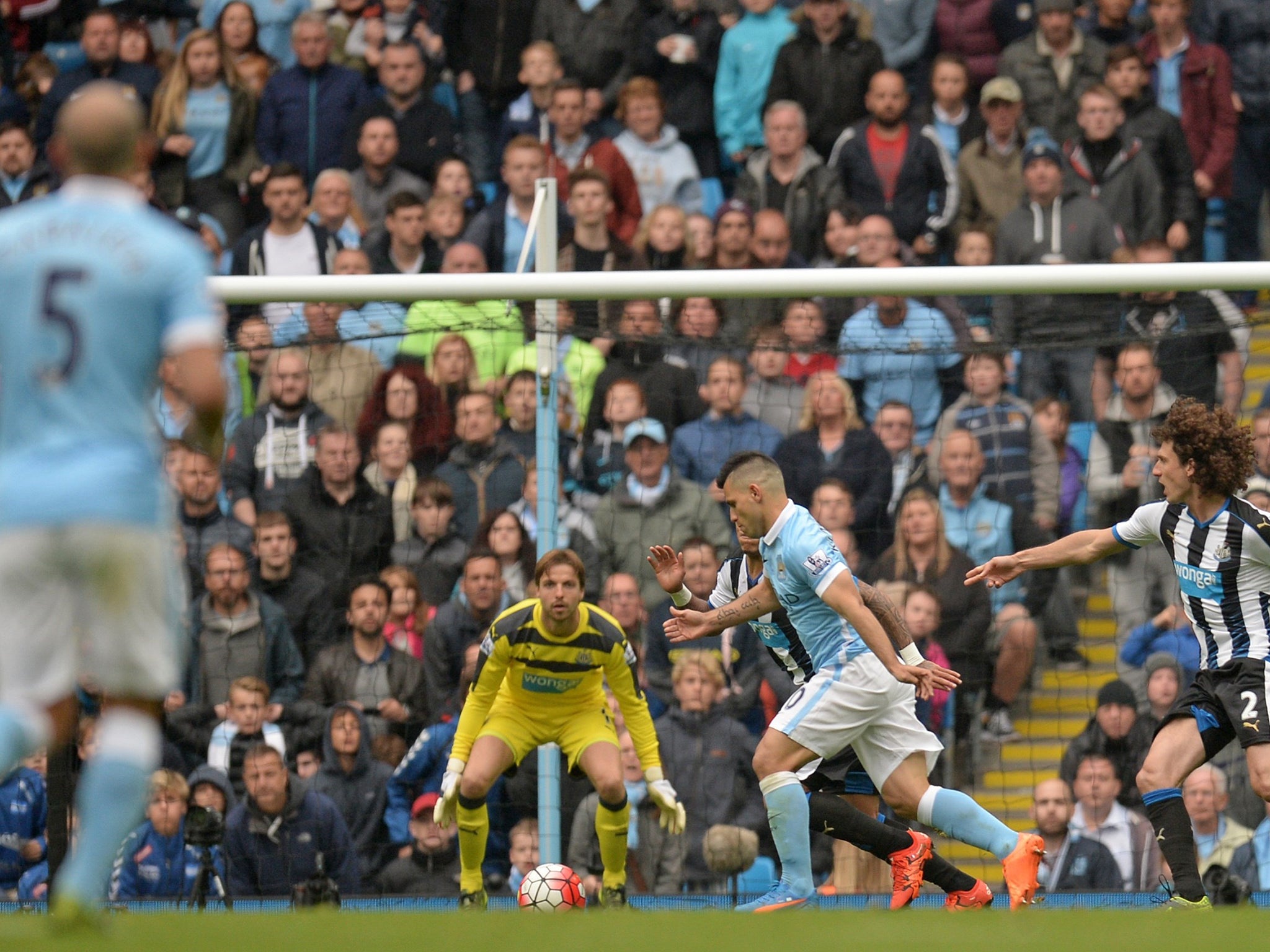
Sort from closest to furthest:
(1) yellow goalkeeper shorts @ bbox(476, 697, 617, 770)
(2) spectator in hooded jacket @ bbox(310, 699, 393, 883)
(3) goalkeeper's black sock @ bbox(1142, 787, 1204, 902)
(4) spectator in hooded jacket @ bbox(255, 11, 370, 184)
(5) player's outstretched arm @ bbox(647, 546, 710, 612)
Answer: (3) goalkeeper's black sock @ bbox(1142, 787, 1204, 902)
(5) player's outstretched arm @ bbox(647, 546, 710, 612)
(1) yellow goalkeeper shorts @ bbox(476, 697, 617, 770)
(2) spectator in hooded jacket @ bbox(310, 699, 393, 883)
(4) spectator in hooded jacket @ bbox(255, 11, 370, 184)

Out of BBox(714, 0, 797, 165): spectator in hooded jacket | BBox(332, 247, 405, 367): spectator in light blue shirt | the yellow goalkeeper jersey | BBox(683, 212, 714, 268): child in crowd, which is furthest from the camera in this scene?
BBox(714, 0, 797, 165): spectator in hooded jacket

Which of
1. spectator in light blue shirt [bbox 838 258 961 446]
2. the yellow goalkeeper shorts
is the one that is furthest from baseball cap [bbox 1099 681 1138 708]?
the yellow goalkeeper shorts

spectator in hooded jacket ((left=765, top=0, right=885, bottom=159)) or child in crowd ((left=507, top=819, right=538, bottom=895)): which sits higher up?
spectator in hooded jacket ((left=765, top=0, right=885, bottom=159))

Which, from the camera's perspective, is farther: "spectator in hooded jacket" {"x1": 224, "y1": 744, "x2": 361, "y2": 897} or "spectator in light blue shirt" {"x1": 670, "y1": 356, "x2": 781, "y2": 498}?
"spectator in light blue shirt" {"x1": 670, "y1": 356, "x2": 781, "y2": 498}

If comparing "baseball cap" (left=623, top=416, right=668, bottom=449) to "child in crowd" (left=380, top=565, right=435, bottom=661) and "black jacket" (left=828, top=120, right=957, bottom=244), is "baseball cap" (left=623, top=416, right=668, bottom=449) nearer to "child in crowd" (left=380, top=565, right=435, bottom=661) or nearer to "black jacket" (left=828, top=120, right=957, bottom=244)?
"child in crowd" (left=380, top=565, right=435, bottom=661)

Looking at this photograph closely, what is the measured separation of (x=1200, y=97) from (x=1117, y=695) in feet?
14.8

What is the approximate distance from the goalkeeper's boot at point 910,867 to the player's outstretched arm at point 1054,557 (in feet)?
3.86

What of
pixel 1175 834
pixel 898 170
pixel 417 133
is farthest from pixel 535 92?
pixel 1175 834

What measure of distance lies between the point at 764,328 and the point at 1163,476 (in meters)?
3.05

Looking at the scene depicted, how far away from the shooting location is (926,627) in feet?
29.1

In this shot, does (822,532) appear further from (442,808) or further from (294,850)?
(294,850)

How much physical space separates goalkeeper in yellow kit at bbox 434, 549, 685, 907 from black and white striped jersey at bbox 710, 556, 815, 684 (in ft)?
2.68

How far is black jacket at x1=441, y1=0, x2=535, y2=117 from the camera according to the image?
12312 millimetres

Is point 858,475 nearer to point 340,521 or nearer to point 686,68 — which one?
point 340,521
